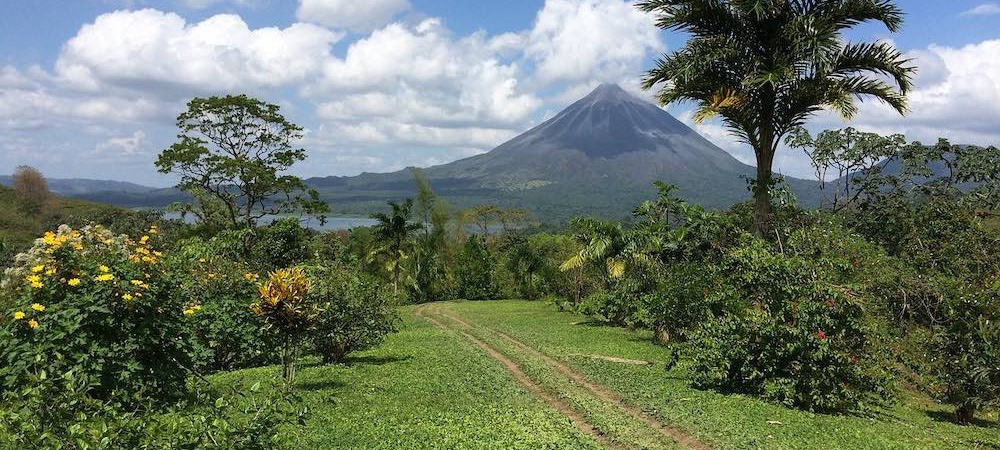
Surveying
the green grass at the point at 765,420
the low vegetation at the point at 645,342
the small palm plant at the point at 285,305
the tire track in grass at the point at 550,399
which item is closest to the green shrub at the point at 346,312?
the low vegetation at the point at 645,342

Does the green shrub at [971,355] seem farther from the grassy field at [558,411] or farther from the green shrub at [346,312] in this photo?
the green shrub at [346,312]

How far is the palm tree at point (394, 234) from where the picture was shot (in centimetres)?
4612

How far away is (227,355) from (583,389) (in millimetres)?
8500

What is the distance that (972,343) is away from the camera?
1249cm

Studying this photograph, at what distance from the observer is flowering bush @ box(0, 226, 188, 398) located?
24.5ft

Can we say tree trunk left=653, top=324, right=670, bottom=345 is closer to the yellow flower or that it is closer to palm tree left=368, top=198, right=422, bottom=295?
the yellow flower

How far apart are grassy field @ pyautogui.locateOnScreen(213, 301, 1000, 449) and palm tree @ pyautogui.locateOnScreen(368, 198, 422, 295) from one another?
29.2 metres

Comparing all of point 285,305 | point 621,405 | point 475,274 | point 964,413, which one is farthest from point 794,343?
point 475,274

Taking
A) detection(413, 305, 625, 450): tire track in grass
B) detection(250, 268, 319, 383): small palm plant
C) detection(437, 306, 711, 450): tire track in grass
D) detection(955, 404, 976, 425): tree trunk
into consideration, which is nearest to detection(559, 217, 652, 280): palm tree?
detection(413, 305, 625, 450): tire track in grass

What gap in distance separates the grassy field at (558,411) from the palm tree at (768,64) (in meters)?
4.18

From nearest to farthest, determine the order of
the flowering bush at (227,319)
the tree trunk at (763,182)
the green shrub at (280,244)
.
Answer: the tree trunk at (763,182)
the flowering bush at (227,319)
the green shrub at (280,244)

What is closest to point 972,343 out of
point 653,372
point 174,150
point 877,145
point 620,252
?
point 653,372

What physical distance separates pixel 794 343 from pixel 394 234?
37.9 metres

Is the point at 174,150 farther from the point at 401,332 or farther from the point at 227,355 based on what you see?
the point at 227,355
